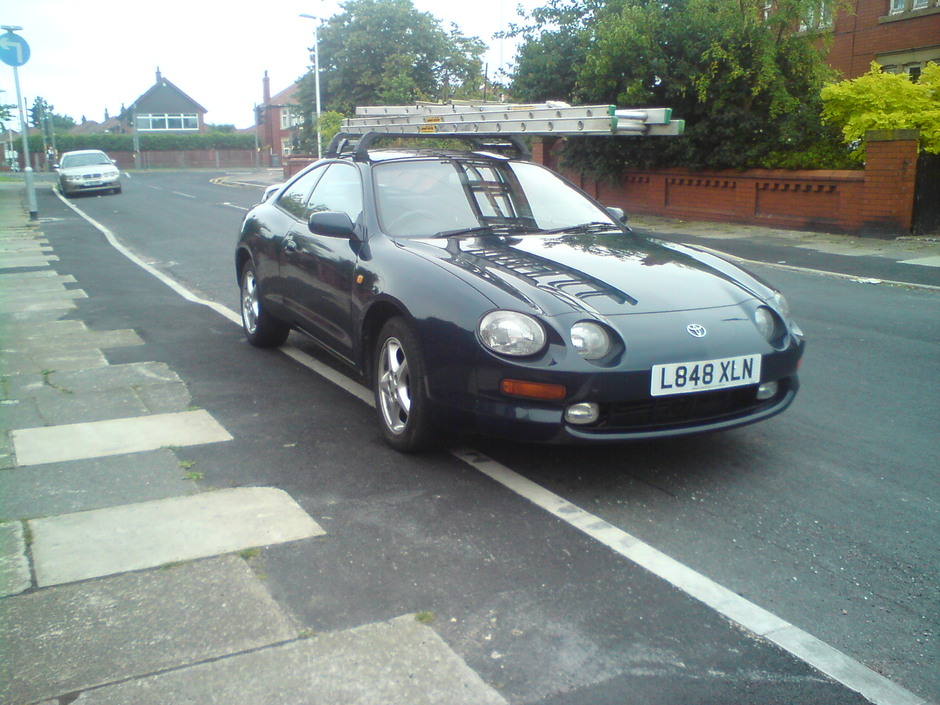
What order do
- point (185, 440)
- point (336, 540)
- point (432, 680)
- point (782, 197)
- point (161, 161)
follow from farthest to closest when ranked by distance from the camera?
point (161, 161) < point (782, 197) < point (185, 440) < point (336, 540) < point (432, 680)

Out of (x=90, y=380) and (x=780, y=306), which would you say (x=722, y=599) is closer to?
(x=780, y=306)

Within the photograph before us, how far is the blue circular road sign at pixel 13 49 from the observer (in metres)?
19.1

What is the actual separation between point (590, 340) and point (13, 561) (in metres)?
2.43

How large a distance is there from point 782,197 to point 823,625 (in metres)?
16.4

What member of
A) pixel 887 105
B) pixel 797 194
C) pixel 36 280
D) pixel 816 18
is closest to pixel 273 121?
pixel 816 18

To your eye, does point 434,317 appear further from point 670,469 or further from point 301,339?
point 301,339

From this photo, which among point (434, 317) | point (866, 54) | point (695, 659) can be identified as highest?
point (866, 54)

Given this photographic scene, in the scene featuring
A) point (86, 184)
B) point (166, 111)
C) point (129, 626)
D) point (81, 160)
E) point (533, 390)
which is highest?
point (166, 111)

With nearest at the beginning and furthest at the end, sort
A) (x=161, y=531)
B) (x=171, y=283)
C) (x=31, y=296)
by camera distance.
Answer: (x=161, y=531)
(x=31, y=296)
(x=171, y=283)

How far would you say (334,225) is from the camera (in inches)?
196

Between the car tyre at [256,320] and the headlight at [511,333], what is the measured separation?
10.1 ft

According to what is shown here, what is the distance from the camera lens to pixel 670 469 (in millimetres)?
4320

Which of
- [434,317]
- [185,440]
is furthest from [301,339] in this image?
[434,317]

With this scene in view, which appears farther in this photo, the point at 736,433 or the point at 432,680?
the point at 736,433
